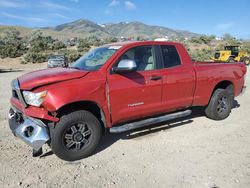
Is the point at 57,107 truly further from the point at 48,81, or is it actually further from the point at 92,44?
the point at 92,44

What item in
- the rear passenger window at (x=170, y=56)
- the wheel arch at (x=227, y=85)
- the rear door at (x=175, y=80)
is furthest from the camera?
the wheel arch at (x=227, y=85)

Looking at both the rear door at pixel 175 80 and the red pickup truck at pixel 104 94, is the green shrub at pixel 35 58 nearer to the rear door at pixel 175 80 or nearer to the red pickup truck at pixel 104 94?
the red pickup truck at pixel 104 94

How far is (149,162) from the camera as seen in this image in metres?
4.59

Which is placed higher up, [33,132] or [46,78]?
[46,78]

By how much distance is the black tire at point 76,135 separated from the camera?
14.6ft

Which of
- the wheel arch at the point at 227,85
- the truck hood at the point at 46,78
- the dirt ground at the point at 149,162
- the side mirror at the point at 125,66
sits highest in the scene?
the side mirror at the point at 125,66

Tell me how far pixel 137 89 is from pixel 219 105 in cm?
269

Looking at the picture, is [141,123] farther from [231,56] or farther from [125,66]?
[231,56]

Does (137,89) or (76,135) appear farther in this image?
(137,89)

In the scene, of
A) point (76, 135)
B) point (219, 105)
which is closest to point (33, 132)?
point (76, 135)

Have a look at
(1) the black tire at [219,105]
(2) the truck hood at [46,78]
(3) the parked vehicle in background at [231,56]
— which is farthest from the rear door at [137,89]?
(3) the parked vehicle in background at [231,56]

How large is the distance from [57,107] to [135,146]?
Result: 5.71 ft

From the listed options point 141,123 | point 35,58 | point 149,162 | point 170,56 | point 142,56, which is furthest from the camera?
point 35,58

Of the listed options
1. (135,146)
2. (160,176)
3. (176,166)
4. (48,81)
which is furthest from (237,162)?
(48,81)
